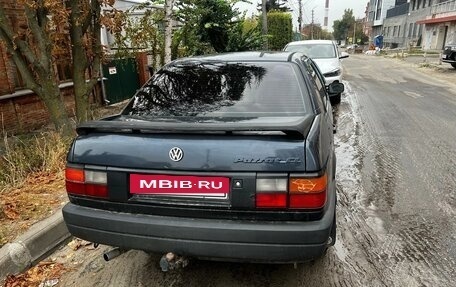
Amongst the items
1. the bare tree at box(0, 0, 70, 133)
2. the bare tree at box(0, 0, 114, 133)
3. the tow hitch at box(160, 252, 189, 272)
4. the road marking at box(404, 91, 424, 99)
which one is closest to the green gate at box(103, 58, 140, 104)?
the bare tree at box(0, 0, 114, 133)

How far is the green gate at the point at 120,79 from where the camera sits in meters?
11.3

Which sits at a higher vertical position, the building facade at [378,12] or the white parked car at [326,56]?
the building facade at [378,12]

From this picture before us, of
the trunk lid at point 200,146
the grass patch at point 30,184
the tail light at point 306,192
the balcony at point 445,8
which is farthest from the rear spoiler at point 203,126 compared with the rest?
the balcony at point 445,8

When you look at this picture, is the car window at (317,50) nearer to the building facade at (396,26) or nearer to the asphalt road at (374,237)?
the asphalt road at (374,237)

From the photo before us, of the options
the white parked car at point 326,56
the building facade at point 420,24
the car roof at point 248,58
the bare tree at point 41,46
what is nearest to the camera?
the car roof at point 248,58

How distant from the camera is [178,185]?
224cm

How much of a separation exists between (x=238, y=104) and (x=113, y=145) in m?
1.02

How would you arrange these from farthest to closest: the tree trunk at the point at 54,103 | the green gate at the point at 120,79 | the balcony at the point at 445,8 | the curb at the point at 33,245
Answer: the balcony at the point at 445,8 → the green gate at the point at 120,79 → the tree trunk at the point at 54,103 → the curb at the point at 33,245

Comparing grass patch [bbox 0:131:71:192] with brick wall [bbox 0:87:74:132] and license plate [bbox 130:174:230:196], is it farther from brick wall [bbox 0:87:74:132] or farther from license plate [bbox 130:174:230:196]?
brick wall [bbox 0:87:74:132]

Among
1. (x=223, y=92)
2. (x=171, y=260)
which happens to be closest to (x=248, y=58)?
(x=223, y=92)

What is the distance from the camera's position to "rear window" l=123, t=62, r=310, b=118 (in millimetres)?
2846

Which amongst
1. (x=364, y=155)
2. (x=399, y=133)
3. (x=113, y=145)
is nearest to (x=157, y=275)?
(x=113, y=145)

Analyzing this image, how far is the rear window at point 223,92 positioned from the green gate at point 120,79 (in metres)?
8.39

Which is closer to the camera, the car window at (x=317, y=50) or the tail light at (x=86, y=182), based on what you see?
the tail light at (x=86, y=182)
